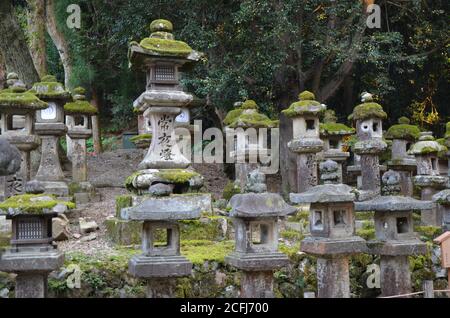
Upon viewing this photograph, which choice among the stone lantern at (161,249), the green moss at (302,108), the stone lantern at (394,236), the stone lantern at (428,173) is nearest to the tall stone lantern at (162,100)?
the stone lantern at (161,249)

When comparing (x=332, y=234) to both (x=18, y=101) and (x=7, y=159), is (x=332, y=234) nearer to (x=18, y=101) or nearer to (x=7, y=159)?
(x=7, y=159)

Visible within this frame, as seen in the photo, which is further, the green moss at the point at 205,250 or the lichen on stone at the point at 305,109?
the lichen on stone at the point at 305,109

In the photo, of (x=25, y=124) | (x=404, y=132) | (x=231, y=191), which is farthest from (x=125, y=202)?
(x=404, y=132)

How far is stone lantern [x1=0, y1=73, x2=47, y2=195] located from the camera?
10602 millimetres

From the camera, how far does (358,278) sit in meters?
8.58

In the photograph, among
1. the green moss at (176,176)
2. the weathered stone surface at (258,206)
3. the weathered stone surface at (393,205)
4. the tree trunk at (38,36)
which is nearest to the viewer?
the weathered stone surface at (258,206)

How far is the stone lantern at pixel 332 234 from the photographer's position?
23.1ft

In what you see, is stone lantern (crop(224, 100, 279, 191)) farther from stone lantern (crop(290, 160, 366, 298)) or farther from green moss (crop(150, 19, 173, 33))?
stone lantern (crop(290, 160, 366, 298))

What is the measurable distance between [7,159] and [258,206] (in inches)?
120

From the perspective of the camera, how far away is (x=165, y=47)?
956 cm

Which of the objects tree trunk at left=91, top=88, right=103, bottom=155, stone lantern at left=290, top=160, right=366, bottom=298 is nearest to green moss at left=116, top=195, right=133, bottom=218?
stone lantern at left=290, top=160, right=366, bottom=298

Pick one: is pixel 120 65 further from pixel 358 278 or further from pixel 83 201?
pixel 358 278

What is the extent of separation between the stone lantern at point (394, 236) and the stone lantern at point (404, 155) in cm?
585

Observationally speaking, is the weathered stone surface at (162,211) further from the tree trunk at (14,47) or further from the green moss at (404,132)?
the tree trunk at (14,47)
